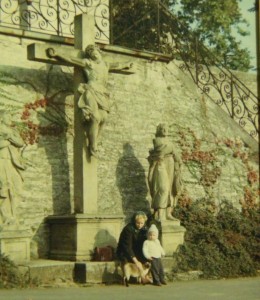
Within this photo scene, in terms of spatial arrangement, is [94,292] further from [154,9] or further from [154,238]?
[154,9]

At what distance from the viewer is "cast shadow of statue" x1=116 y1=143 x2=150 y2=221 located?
13.6m

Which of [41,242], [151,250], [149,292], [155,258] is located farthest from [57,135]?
[149,292]

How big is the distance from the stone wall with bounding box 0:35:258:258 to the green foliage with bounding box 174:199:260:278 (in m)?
0.57

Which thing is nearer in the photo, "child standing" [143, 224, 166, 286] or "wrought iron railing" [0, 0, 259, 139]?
"child standing" [143, 224, 166, 286]

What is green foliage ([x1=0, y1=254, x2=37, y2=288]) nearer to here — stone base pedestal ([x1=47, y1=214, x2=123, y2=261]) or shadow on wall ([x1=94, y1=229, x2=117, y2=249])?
stone base pedestal ([x1=47, y1=214, x2=123, y2=261])

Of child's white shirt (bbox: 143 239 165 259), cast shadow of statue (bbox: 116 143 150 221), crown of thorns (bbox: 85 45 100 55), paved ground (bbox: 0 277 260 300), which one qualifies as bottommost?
paved ground (bbox: 0 277 260 300)

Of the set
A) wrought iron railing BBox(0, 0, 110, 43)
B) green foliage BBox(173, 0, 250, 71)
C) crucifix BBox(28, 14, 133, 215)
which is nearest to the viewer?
crucifix BBox(28, 14, 133, 215)

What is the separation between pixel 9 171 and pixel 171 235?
3276mm

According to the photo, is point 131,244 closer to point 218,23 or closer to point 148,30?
point 148,30

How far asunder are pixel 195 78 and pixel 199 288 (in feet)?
21.7

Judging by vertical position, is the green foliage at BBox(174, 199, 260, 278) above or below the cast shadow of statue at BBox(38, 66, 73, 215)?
below

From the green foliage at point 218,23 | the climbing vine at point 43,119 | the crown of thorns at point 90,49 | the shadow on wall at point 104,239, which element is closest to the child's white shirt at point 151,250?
the shadow on wall at point 104,239

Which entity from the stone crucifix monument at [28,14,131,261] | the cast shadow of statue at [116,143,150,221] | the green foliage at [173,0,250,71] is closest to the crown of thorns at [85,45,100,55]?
the stone crucifix monument at [28,14,131,261]

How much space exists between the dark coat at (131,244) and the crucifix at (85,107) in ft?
3.82
